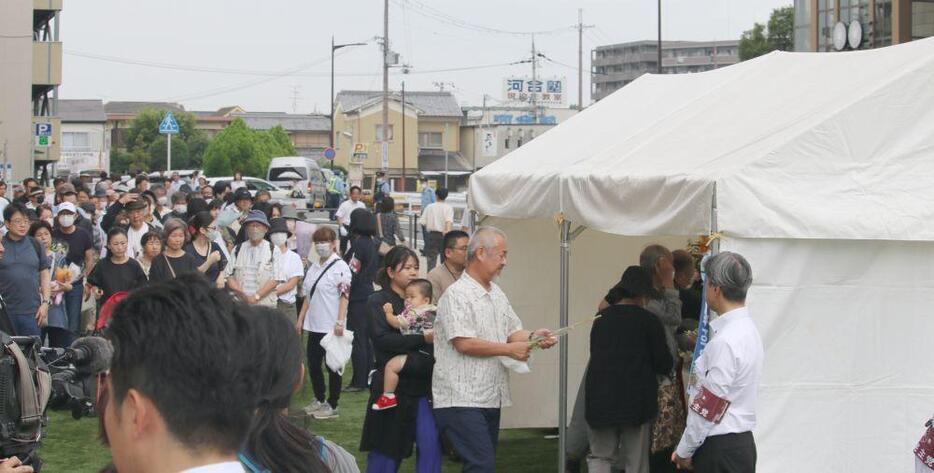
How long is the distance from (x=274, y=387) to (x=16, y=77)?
3868cm

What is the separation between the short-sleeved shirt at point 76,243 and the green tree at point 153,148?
8027cm

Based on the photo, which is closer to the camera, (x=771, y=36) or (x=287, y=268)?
(x=287, y=268)

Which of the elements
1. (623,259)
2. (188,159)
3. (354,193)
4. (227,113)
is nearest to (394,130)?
(188,159)

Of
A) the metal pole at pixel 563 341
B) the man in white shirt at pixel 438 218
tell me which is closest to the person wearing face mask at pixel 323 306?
the metal pole at pixel 563 341

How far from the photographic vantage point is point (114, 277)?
10.4 meters

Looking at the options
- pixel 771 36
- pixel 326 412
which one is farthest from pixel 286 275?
pixel 771 36

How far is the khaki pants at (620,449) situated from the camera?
7.76 meters

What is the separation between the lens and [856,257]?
6457mm

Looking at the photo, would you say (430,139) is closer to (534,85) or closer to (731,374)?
(534,85)

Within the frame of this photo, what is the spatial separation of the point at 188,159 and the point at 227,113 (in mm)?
52186

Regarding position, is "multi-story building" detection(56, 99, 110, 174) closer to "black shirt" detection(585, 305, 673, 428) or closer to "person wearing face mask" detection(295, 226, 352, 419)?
"person wearing face mask" detection(295, 226, 352, 419)

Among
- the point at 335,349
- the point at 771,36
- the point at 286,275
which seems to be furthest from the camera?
the point at 771,36

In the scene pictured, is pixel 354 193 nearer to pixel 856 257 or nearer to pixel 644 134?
pixel 644 134

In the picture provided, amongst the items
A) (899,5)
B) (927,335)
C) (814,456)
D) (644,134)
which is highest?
(899,5)
